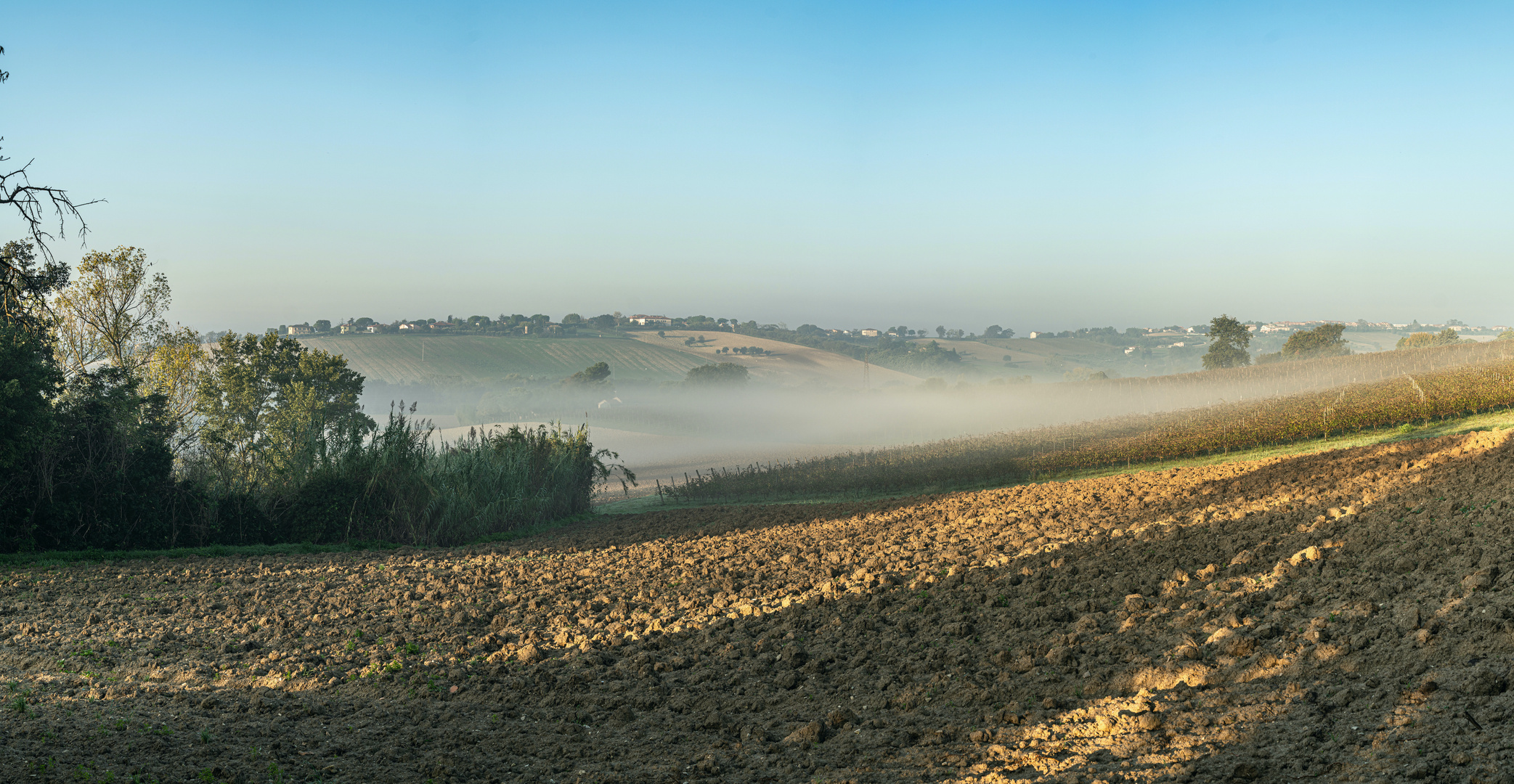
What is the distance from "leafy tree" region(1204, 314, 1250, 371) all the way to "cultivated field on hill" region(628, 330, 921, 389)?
123 feet

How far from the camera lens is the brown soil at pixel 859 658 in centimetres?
534

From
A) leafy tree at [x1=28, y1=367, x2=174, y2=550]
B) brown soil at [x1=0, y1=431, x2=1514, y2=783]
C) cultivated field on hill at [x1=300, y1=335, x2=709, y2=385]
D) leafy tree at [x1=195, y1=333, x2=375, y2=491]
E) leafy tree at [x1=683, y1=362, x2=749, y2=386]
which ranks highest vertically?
cultivated field on hill at [x1=300, y1=335, x2=709, y2=385]

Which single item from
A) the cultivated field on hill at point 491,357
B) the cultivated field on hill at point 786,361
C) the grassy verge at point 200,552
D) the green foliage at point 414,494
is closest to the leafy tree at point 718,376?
the cultivated field on hill at point 786,361

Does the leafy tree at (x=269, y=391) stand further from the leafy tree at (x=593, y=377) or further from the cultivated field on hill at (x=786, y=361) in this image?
the cultivated field on hill at (x=786, y=361)

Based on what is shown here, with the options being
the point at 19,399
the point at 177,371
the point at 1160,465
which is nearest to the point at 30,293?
the point at 19,399

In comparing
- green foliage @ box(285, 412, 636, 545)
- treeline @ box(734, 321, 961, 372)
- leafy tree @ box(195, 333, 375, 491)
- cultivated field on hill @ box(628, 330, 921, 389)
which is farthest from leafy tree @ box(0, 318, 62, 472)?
treeline @ box(734, 321, 961, 372)

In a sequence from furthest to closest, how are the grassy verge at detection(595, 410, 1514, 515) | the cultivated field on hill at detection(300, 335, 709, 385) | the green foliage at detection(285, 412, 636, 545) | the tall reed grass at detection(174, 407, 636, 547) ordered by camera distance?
the cultivated field on hill at detection(300, 335, 709, 385) < the grassy verge at detection(595, 410, 1514, 515) < the green foliage at detection(285, 412, 636, 545) < the tall reed grass at detection(174, 407, 636, 547)

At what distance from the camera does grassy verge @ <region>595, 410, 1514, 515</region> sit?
20.6 meters

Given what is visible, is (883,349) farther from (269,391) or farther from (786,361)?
(269,391)

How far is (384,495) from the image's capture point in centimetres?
1912

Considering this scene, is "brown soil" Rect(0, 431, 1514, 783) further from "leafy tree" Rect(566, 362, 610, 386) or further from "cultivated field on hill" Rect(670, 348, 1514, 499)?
"leafy tree" Rect(566, 362, 610, 386)

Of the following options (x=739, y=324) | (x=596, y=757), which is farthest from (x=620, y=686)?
(x=739, y=324)

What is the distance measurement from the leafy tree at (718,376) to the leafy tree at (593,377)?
10185mm

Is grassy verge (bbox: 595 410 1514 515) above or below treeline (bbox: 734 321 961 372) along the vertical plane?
below
